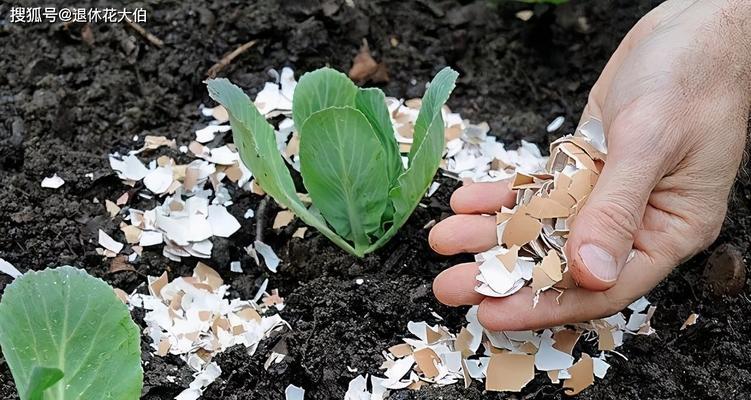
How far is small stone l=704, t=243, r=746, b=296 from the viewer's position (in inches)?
62.8

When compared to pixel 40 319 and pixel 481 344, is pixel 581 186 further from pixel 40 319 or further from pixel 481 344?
pixel 40 319

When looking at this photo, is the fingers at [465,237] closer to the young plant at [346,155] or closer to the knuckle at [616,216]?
the young plant at [346,155]

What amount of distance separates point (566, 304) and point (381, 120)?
47cm

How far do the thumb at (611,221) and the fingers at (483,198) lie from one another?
25cm

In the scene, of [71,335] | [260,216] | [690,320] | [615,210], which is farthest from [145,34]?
[690,320]

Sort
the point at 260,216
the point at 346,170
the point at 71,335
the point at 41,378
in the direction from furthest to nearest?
1. the point at 260,216
2. the point at 346,170
3. the point at 71,335
4. the point at 41,378

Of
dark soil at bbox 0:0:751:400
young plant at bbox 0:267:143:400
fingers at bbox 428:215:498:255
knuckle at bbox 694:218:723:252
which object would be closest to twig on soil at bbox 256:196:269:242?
dark soil at bbox 0:0:751:400

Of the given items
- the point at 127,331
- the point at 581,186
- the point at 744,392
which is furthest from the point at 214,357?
the point at 744,392

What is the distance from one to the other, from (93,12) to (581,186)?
4.37ft

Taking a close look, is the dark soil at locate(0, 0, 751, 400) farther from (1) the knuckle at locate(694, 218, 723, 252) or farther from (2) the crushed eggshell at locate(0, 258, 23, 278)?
(1) the knuckle at locate(694, 218, 723, 252)

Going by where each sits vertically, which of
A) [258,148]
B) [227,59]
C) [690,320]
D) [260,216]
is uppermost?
[258,148]

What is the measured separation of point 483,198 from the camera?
1552 millimetres

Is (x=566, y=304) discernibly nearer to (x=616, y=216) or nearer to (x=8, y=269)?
(x=616, y=216)

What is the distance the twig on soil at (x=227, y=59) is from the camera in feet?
6.52
